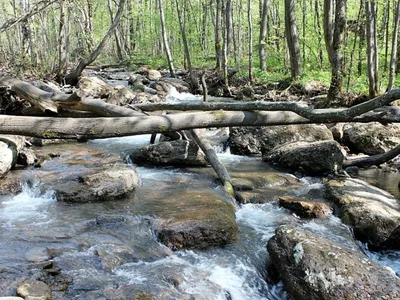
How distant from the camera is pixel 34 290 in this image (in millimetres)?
3842

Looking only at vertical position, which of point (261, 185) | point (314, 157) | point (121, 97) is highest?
point (121, 97)

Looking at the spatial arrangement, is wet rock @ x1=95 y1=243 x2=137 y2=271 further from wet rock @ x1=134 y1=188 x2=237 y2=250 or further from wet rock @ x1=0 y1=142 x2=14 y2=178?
wet rock @ x1=0 y1=142 x2=14 y2=178

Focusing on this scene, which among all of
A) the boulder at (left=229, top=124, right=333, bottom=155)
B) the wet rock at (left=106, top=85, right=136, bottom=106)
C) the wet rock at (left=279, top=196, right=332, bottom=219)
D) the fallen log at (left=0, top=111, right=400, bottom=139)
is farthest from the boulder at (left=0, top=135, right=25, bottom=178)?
the wet rock at (left=106, top=85, right=136, bottom=106)

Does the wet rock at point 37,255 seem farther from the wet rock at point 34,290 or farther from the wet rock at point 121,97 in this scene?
the wet rock at point 121,97

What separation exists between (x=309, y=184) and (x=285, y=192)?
0.83 m

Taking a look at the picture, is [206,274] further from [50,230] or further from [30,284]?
[50,230]

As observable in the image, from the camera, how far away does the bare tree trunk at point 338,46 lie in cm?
1170

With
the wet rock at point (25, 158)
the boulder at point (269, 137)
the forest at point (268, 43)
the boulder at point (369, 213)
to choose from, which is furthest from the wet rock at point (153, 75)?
the boulder at point (369, 213)

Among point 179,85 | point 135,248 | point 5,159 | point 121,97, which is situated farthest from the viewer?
point 179,85

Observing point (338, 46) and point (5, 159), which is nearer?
point (5, 159)

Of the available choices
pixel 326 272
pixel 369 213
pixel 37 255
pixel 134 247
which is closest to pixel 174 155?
pixel 134 247

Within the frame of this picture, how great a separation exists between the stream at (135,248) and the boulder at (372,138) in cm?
357

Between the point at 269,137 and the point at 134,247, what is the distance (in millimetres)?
6178

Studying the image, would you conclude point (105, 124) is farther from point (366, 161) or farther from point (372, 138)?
point (372, 138)
